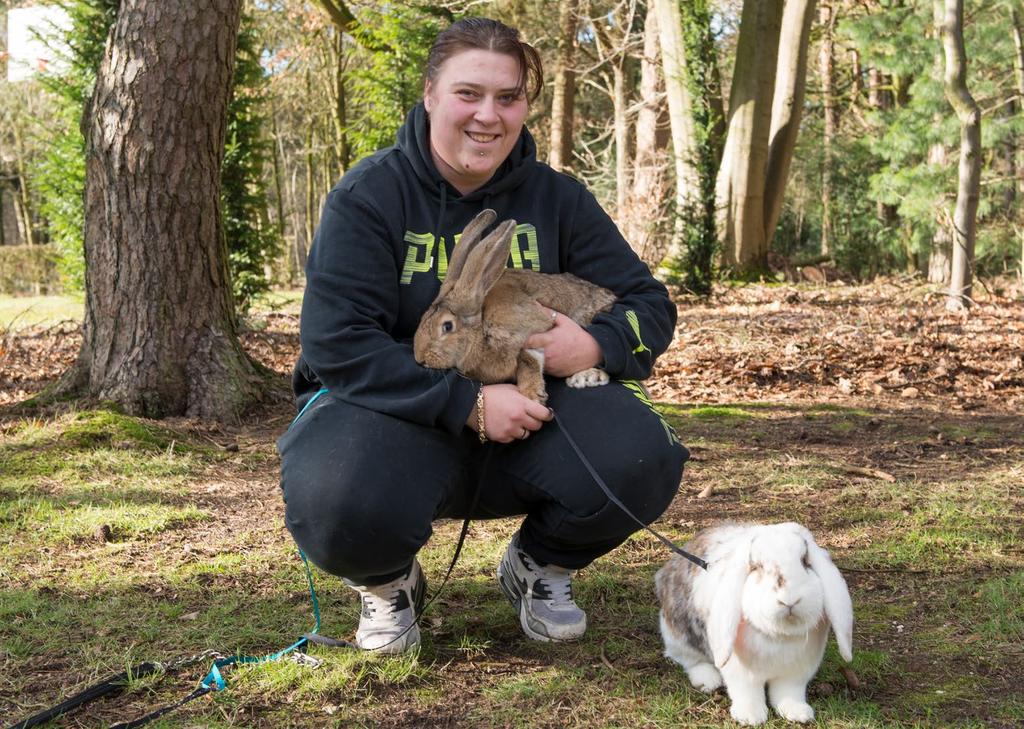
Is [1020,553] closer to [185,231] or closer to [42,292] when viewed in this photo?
[185,231]

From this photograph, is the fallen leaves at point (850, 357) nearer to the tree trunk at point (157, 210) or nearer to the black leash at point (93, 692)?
the tree trunk at point (157, 210)

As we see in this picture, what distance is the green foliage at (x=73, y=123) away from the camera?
970 centimetres

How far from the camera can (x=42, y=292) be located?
2217 centimetres

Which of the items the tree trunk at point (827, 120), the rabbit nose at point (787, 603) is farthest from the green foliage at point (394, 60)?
the rabbit nose at point (787, 603)

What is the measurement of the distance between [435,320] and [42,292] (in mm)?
21894

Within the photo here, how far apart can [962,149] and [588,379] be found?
28.8 feet

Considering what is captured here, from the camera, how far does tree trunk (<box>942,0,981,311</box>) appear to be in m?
10.1

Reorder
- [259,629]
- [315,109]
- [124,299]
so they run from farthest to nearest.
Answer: [315,109] → [124,299] → [259,629]

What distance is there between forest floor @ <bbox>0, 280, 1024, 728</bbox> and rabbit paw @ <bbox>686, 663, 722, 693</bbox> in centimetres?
5

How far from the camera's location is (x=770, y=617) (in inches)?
96.6

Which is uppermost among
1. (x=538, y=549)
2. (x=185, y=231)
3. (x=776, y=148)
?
(x=776, y=148)

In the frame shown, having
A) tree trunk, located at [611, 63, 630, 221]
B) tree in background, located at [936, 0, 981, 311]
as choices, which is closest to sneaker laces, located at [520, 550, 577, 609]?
tree in background, located at [936, 0, 981, 311]

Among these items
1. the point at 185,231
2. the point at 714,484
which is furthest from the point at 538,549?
the point at 185,231

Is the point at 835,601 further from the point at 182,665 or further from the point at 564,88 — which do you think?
the point at 564,88
